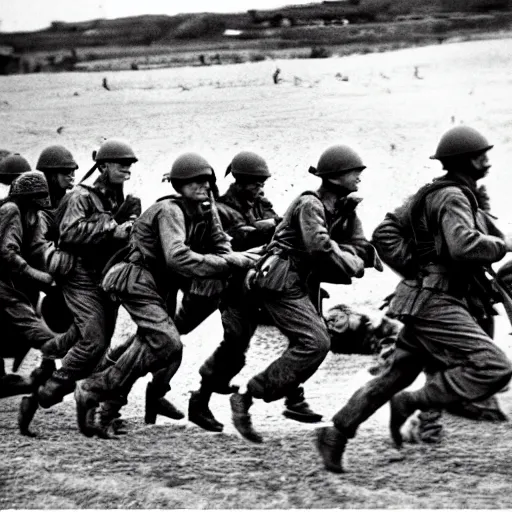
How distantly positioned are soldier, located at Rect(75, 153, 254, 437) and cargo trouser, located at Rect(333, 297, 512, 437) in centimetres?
115

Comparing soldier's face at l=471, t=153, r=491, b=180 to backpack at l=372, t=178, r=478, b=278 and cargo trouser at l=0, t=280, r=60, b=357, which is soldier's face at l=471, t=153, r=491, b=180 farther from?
cargo trouser at l=0, t=280, r=60, b=357

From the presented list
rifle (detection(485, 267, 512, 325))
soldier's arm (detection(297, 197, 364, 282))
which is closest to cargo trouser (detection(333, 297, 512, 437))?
rifle (detection(485, 267, 512, 325))

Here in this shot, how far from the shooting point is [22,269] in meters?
7.23

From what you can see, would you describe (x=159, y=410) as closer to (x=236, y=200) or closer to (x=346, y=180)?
(x=236, y=200)

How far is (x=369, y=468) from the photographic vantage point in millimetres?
5633

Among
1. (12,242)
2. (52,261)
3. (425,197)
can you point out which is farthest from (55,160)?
(425,197)

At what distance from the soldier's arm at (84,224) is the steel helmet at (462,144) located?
2.22 m

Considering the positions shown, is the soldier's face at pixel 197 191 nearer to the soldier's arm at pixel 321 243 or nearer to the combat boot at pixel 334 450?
the soldier's arm at pixel 321 243

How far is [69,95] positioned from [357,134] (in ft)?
9.09

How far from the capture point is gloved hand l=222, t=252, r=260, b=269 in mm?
6246

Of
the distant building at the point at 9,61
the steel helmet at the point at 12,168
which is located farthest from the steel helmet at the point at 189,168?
the distant building at the point at 9,61

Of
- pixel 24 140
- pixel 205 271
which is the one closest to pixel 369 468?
pixel 205 271

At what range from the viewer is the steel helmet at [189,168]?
628 cm

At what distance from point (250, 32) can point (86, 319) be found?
4.03 metres
